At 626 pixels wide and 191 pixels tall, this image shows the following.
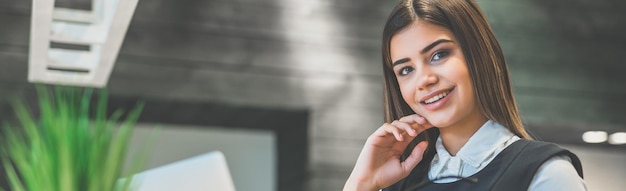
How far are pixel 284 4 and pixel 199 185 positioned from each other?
133 inches

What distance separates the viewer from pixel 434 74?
135 cm

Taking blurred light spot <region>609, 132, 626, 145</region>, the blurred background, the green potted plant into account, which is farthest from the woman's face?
blurred light spot <region>609, 132, 626, 145</region>

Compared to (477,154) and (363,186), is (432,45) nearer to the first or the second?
(477,154)

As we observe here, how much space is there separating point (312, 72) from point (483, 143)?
4.09m

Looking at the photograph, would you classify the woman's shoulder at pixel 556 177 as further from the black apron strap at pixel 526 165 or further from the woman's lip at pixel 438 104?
the woman's lip at pixel 438 104

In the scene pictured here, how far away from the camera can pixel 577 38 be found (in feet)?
→ 19.9

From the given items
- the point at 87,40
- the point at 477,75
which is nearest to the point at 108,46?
the point at 87,40

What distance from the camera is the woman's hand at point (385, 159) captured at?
1458mm

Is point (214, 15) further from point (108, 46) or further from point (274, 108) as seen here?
point (108, 46)

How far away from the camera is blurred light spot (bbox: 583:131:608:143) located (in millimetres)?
5992

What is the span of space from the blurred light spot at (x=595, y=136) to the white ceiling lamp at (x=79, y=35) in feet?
11.6

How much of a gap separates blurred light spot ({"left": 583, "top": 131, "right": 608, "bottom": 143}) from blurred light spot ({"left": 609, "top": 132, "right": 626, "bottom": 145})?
0.20ft

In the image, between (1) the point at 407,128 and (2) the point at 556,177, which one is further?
(1) the point at 407,128

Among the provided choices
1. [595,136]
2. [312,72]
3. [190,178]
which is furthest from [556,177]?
[595,136]
